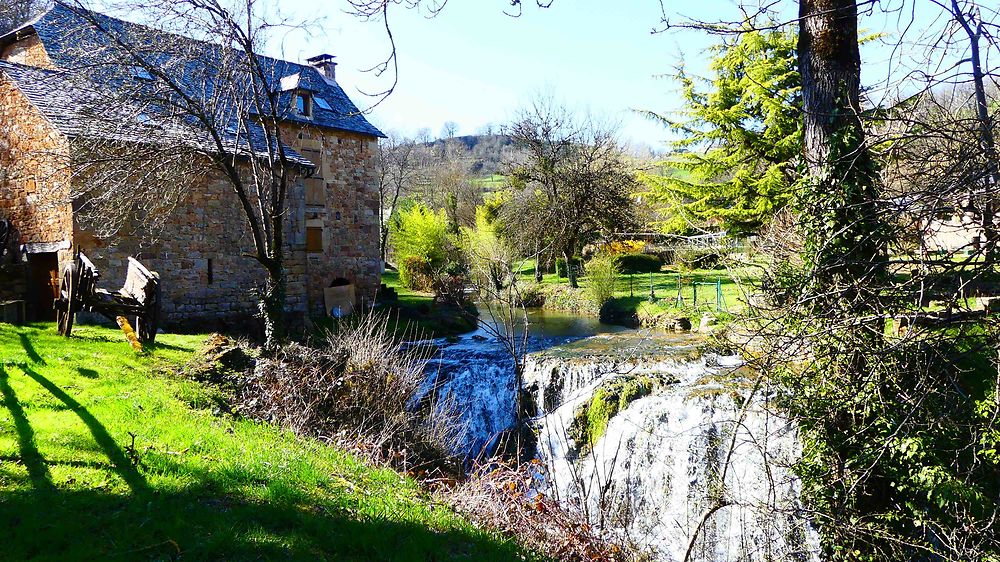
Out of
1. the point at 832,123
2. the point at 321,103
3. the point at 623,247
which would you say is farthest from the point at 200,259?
the point at 623,247

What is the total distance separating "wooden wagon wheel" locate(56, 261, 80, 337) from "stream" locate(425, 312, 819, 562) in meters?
5.68

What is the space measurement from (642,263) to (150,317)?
81.2ft

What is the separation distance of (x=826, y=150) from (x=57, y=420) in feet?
26.7

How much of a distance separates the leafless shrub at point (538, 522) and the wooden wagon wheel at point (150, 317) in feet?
20.8

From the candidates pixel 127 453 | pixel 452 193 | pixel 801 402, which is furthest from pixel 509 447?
pixel 452 193

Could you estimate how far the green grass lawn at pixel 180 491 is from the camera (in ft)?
12.7

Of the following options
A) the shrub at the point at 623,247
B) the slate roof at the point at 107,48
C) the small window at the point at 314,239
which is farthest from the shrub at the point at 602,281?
the slate roof at the point at 107,48

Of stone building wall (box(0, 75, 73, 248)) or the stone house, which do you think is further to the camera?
stone building wall (box(0, 75, 73, 248))

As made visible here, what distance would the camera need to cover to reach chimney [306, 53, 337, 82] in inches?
819

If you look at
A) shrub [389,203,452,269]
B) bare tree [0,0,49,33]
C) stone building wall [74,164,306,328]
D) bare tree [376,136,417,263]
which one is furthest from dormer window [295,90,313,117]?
bare tree [376,136,417,263]

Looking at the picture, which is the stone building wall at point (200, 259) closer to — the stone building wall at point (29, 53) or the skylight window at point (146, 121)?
the skylight window at point (146, 121)

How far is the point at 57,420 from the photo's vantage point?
5.64m

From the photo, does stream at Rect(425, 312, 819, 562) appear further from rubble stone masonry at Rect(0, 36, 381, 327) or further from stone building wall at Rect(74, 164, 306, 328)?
A: rubble stone masonry at Rect(0, 36, 381, 327)

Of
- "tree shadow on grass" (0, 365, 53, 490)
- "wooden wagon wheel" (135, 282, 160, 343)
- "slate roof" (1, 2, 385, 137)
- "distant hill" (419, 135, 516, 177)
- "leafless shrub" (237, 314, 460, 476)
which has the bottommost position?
"leafless shrub" (237, 314, 460, 476)
